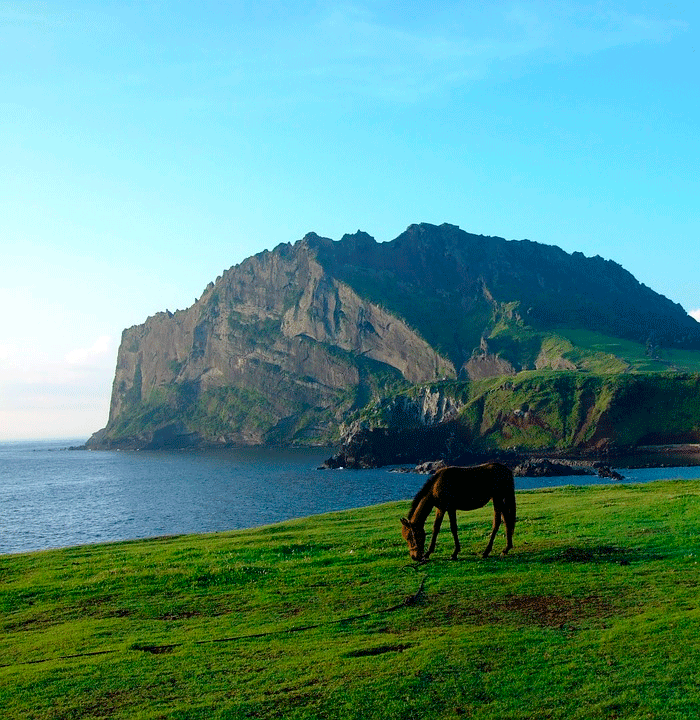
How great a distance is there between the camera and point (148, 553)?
31422mm

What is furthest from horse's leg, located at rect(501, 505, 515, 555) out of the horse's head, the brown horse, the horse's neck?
the horse's head

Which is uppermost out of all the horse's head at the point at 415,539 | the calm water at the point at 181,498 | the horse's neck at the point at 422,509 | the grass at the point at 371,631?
the horse's neck at the point at 422,509

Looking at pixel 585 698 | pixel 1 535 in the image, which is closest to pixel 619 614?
pixel 585 698

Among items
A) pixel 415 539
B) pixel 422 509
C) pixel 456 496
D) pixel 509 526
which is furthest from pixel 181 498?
pixel 456 496

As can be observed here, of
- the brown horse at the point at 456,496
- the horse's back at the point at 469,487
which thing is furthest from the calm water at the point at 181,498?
the horse's back at the point at 469,487

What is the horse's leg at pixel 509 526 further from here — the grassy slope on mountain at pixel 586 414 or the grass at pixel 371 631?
the grassy slope on mountain at pixel 586 414

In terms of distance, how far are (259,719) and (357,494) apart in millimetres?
91672

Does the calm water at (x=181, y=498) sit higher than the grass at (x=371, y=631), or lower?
lower

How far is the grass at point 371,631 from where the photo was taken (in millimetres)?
12836

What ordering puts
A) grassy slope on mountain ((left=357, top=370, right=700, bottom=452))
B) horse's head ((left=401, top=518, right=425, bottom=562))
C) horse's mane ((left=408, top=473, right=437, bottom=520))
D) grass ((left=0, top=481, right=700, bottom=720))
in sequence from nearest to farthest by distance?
grass ((left=0, top=481, right=700, bottom=720))
horse's head ((left=401, top=518, right=425, bottom=562))
horse's mane ((left=408, top=473, right=437, bottom=520))
grassy slope on mountain ((left=357, top=370, right=700, bottom=452))

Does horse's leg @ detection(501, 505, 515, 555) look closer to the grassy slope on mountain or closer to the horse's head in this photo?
the horse's head

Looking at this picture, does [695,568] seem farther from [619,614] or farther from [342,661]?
[342,661]

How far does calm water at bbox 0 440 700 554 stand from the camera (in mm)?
78250

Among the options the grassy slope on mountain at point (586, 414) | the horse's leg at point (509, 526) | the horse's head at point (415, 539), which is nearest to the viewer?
the horse's head at point (415, 539)
